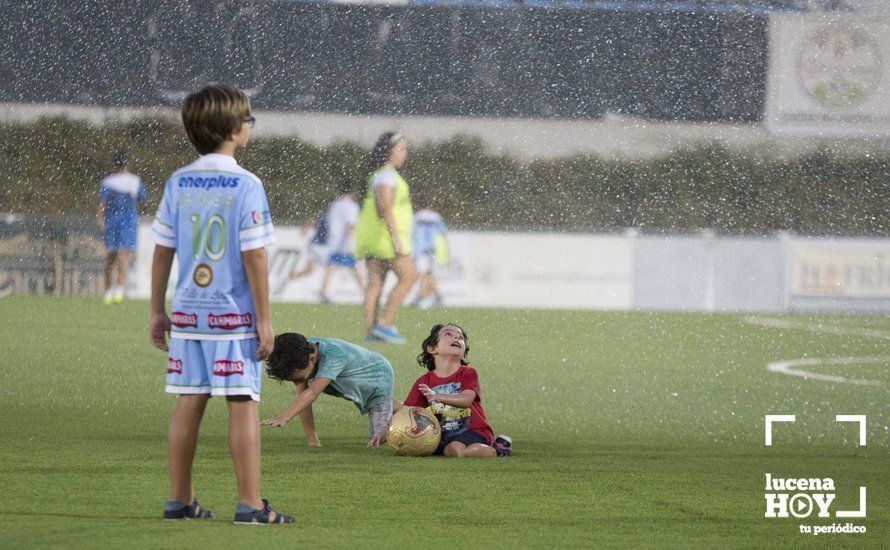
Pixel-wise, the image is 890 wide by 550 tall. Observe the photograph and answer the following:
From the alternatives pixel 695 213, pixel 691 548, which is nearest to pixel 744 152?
pixel 695 213

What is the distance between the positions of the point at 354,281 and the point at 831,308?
5.94 metres

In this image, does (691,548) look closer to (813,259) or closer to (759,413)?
(759,413)

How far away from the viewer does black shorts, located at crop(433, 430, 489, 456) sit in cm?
627

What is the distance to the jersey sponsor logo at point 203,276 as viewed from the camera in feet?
13.9

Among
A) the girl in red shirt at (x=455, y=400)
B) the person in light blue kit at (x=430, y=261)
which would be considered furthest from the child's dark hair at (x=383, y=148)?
the person in light blue kit at (x=430, y=261)

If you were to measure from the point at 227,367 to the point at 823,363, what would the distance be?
740cm

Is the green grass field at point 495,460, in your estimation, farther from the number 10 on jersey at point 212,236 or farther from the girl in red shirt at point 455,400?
the number 10 on jersey at point 212,236

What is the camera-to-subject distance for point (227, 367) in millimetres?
4246

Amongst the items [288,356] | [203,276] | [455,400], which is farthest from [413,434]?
[203,276]

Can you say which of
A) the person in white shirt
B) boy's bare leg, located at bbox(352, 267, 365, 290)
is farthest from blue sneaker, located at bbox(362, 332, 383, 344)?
boy's bare leg, located at bbox(352, 267, 365, 290)

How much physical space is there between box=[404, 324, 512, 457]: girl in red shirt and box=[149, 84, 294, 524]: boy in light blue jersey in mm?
1948

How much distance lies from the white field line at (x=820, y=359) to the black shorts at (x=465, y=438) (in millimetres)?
3992

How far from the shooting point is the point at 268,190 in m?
8.59

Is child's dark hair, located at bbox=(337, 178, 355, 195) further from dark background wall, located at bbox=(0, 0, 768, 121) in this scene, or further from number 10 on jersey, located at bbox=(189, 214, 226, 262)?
number 10 on jersey, located at bbox=(189, 214, 226, 262)
